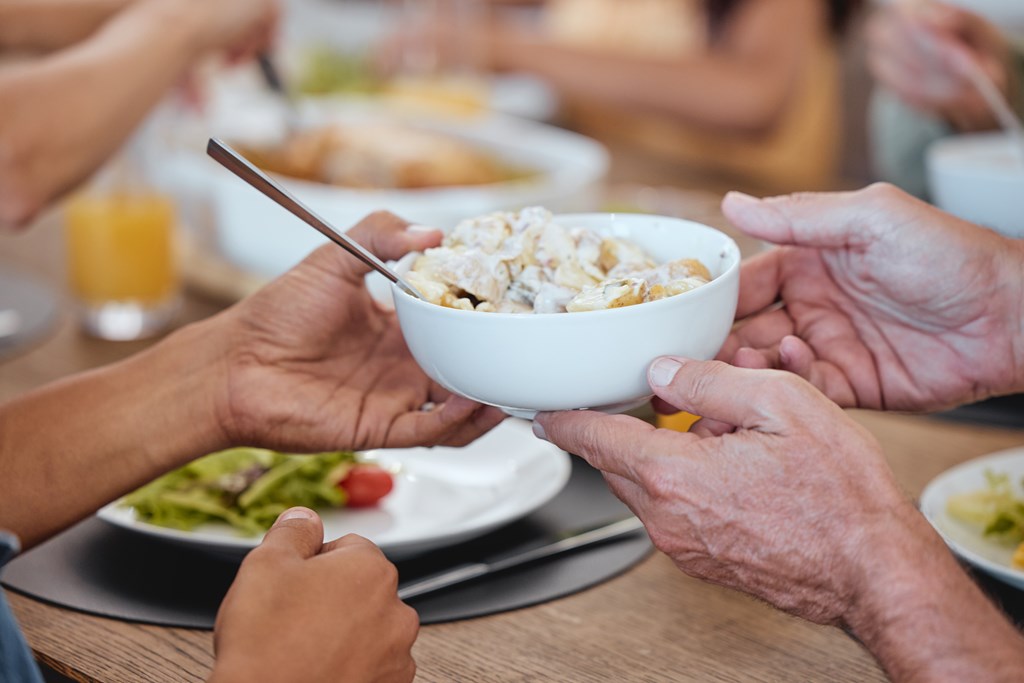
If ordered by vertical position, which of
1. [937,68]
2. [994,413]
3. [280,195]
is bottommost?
[994,413]

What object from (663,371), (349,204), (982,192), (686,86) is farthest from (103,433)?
(686,86)

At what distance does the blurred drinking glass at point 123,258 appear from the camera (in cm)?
170

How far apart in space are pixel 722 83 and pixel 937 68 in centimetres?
107

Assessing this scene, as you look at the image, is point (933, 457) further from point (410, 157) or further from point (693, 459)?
point (410, 157)

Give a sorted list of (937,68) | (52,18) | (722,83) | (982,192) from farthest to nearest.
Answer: (722,83) → (937,68) → (52,18) → (982,192)

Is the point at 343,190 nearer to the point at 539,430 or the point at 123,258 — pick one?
the point at 123,258

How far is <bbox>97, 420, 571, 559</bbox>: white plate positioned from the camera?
1.03 metres

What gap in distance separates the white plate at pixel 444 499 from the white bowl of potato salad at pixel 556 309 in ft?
0.68

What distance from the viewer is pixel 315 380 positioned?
1.07m

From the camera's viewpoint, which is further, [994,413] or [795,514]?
[994,413]

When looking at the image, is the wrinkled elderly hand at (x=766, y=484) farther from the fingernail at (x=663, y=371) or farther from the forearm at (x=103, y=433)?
the forearm at (x=103, y=433)

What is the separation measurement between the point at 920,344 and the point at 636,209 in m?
Result: 0.93

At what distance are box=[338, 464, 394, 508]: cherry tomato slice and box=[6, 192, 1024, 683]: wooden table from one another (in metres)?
0.21

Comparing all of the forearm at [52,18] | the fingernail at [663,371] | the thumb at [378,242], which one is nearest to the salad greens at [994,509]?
the fingernail at [663,371]
